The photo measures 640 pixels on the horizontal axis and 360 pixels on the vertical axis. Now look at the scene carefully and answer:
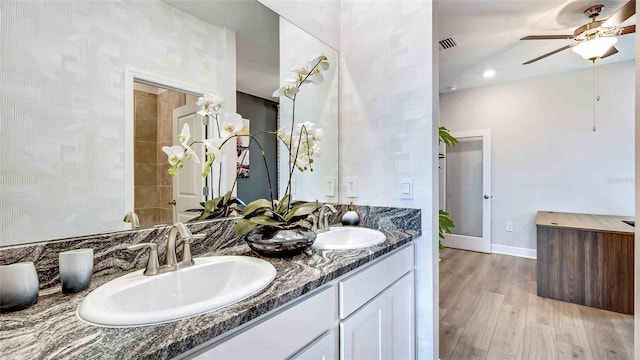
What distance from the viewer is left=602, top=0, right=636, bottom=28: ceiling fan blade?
Answer: 1.65 meters

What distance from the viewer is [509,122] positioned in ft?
13.6

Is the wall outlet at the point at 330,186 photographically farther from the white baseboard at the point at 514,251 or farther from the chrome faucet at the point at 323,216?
the white baseboard at the point at 514,251

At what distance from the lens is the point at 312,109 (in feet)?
5.92

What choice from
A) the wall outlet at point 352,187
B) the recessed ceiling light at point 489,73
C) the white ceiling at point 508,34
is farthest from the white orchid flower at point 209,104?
the recessed ceiling light at point 489,73

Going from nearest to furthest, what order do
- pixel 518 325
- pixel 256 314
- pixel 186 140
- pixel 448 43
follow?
pixel 256 314, pixel 186 140, pixel 518 325, pixel 448 43

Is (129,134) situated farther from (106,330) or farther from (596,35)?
(596,35)

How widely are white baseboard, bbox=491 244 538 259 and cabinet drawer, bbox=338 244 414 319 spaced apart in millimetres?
3536

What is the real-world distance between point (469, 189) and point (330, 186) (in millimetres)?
3554

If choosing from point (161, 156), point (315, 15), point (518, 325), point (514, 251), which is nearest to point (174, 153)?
point (161, 156)

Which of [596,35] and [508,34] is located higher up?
[508,34]

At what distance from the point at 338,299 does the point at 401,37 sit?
1.47 meters

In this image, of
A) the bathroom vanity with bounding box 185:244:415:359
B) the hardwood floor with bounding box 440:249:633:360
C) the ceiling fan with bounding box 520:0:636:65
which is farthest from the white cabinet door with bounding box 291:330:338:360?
the ceiling fan with bounding box 520:0:636:65

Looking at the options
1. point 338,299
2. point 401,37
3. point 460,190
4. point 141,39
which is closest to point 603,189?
point 460,190

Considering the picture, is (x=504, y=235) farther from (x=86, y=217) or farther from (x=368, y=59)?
(x=86, y=217)
